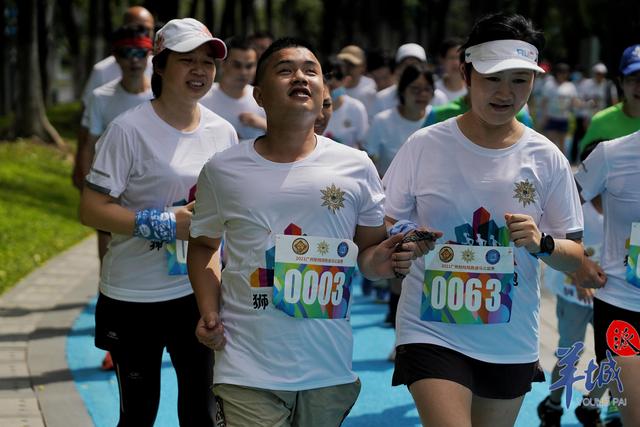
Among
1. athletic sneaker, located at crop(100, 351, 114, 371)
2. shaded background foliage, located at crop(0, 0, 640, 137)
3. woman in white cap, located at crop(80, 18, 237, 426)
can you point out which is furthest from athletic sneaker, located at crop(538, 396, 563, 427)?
shaded background foliage, located at crop(0, 0, 640, 137)

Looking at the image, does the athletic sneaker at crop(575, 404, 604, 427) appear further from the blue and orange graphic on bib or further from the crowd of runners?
the blue and orange graphic on bib

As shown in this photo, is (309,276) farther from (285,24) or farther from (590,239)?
(285,24)

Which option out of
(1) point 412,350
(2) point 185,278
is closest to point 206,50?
(2) point 185,278

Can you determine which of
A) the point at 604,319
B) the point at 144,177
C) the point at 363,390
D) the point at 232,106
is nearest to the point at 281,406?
the point at 144,177

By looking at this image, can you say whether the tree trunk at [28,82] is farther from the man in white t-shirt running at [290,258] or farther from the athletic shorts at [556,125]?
the man in white t-shirt running at [290,258]

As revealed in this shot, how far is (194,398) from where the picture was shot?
4973 millimetres

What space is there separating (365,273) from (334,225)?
0.23 meters

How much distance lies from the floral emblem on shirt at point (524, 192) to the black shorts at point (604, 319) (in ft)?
3.50

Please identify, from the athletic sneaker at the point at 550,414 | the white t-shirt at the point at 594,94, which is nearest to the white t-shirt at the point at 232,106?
the athletic sneaker at the point at 550,414

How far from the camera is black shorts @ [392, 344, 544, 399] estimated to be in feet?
14.0

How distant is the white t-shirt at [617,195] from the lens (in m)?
5.14

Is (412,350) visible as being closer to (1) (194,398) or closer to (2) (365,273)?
(2) (365,273)

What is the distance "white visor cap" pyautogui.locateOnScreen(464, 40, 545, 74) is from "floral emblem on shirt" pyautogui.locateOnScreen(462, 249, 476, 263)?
0.66 metres

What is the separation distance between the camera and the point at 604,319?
5.25 m
